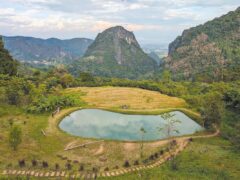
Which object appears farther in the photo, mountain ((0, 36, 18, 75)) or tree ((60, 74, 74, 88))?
tree ((60, 74, 74, 88))

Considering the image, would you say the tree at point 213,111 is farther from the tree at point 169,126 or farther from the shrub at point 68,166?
the shrub at point 68,166

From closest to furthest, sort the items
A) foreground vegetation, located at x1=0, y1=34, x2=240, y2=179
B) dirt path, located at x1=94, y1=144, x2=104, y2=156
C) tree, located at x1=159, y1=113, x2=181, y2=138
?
foreground vegetation, located at x1=0, y1=34, x2=240, y2=179
dirt path, located at x1=94, y1=144, x2=104, y2=156
tree, located at x1=159, y1=113, x2=181, y2=138

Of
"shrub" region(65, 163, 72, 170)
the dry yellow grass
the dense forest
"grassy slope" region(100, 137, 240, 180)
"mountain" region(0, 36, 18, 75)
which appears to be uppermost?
"mountain" region(0, 36, 18, 75)

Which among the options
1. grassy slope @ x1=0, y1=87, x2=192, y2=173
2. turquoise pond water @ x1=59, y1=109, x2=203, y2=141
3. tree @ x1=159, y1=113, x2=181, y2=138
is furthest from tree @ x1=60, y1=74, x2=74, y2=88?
tree @ x1=159, y1=113, x2=181, y2=138

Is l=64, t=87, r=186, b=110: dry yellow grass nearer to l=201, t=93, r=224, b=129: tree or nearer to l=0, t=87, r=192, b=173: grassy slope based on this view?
l=0, t=87, r=192, b=173: grassy slope

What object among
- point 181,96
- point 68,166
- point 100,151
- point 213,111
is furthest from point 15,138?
point 181,96

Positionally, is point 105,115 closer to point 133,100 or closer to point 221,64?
point 133,100
